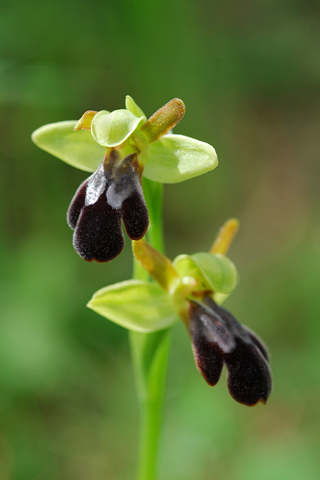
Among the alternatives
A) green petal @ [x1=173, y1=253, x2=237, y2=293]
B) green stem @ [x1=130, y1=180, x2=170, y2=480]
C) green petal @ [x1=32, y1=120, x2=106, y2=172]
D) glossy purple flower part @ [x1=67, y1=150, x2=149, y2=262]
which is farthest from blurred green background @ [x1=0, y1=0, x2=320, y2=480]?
glossy purple flower part @ [x1=67, y1=150, x2=149, y2=262]

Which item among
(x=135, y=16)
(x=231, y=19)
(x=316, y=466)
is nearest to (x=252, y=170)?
(x=231, y=19)

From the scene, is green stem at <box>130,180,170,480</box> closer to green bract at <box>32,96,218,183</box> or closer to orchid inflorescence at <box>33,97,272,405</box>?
orchid inflorescence at <box>33,97,272,405</box>

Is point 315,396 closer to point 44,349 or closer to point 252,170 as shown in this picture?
point 44,349

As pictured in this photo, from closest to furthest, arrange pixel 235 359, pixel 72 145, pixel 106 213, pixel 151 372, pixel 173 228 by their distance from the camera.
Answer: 1. pixel 106 213
2. pixel 235 359
3. pixel 72 145
4. pixel 151 372
5. pixel 173 228

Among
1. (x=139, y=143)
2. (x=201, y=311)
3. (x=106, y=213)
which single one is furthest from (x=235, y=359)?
(x=139, y=143)

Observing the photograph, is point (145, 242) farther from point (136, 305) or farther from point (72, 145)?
point (72, 145)

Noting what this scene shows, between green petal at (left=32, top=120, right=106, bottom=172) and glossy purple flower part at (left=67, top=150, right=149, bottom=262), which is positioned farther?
green petal at (left=32, top=120, right=106, bottom=172)

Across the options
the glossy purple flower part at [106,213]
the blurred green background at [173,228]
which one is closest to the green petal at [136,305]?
the glossy purple flower part at [106,213]

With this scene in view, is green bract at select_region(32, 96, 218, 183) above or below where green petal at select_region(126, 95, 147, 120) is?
below
